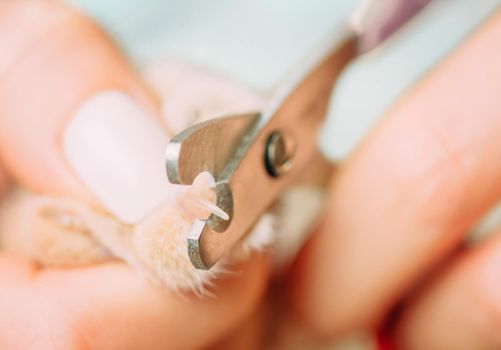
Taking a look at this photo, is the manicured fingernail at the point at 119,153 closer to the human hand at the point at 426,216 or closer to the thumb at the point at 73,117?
the thumb at the point at 73,117

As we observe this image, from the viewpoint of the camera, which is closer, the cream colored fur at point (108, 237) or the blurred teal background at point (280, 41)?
the cream colored fur at point (108, 237)

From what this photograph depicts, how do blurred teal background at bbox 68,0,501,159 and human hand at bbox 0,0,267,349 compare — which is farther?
blurred teal background at bbox 68,0,501,159

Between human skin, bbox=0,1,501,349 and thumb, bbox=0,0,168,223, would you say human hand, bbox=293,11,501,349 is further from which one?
thumb, bbox=0,0,168,223

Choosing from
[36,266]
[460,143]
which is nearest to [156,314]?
[36,266]

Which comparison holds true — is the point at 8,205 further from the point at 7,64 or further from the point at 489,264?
the point at 489,264

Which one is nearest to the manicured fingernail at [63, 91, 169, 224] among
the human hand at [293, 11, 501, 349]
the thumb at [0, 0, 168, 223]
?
the thumb at [0, 0, 168, 223]

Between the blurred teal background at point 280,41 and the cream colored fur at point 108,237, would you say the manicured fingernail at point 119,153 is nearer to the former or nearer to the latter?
the cream colored fur at point 108,237

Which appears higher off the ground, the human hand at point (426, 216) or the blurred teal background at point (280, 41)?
the blurred teal background at point (280, 41)

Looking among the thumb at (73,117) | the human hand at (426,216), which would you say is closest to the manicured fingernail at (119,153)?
the thumb at (73,117)
